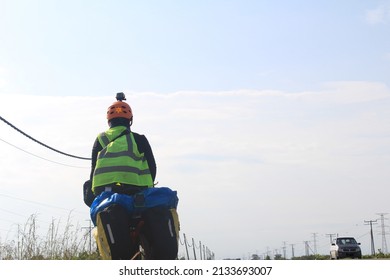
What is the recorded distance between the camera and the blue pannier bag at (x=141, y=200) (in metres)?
6.13

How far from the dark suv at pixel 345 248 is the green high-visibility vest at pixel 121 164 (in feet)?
136

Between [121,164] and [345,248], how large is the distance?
4303cm

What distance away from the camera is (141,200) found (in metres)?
6.16

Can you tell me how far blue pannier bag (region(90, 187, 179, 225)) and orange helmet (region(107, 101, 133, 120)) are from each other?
3.19 feet

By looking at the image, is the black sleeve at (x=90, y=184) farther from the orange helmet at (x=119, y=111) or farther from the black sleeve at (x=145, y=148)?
the black sleeve at (x=145, y=148)

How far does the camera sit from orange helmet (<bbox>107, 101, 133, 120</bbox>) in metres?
6.85

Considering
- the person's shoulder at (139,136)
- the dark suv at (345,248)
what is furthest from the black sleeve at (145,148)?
the dark suv at (345,248)

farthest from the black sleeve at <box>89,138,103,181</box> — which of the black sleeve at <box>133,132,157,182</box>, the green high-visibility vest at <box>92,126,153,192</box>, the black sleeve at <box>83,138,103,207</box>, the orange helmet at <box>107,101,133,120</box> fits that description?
the black sleeve at <box>133,132,157,182</box>

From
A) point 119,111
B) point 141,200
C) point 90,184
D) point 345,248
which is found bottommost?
point 141,200

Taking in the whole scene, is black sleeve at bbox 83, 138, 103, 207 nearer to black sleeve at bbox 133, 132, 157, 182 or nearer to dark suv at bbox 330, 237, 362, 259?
black sleeve at bbox 133, 132, 157, 182

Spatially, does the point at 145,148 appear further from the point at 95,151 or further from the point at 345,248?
the point at 345,248

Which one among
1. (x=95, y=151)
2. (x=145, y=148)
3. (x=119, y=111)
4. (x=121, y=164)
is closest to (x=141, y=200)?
(x=121, y=164)
